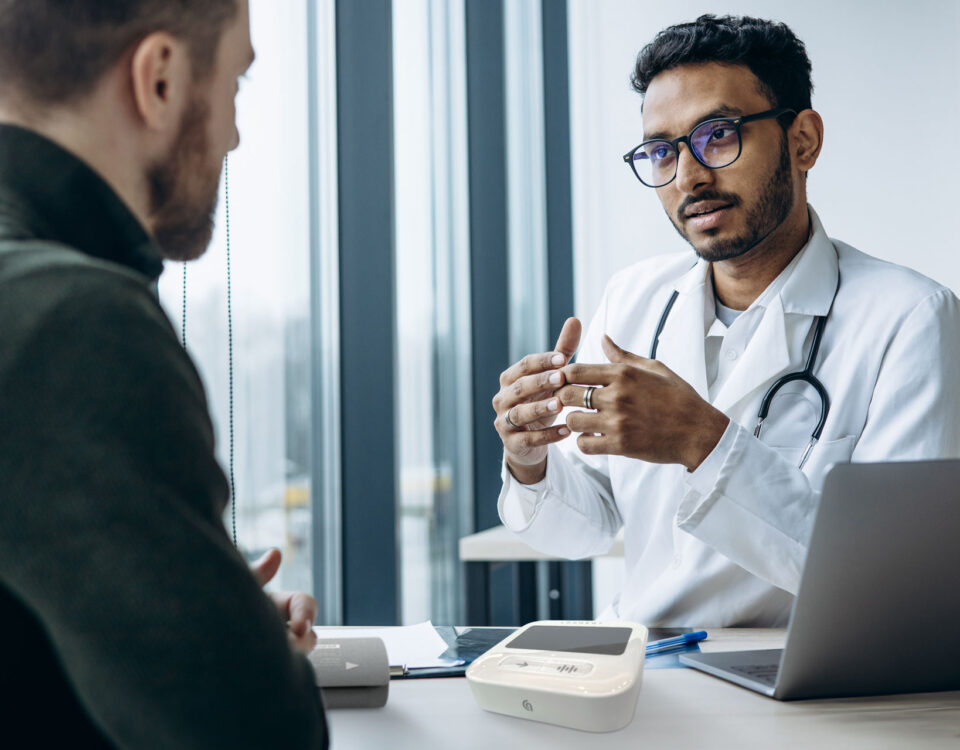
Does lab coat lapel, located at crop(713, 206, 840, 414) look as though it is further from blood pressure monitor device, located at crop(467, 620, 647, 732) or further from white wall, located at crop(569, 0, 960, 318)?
white wall, located at crop(569, 0, 960, 318)

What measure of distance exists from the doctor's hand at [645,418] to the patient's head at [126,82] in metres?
0.73

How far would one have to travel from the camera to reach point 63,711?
47cm

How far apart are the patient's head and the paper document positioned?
1.95 feet

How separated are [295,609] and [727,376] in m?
1.01

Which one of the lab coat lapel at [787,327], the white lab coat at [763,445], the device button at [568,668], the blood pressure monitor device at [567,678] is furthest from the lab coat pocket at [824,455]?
the device button at [568,668]

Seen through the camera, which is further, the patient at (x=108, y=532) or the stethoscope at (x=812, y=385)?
the stethoscope at (x=812, y=385)

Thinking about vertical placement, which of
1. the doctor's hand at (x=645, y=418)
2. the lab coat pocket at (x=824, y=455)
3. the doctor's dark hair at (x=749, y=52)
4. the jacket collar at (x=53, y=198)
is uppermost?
the doctor's dark hair at (x=749, y=52)

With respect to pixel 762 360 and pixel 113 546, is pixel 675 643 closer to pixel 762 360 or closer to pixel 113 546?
pixel 762 360

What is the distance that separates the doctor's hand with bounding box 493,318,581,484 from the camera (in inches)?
51.6

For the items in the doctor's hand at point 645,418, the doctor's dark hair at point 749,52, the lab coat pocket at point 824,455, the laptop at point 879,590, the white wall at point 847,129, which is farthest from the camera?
the white wall at point 847,129

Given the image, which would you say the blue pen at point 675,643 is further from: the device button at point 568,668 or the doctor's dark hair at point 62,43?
the doctor's dark hair at point 62,43

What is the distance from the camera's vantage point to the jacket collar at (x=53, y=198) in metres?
0.53

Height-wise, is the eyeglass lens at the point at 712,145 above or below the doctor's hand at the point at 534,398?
above

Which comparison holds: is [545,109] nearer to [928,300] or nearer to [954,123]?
[954,123]
